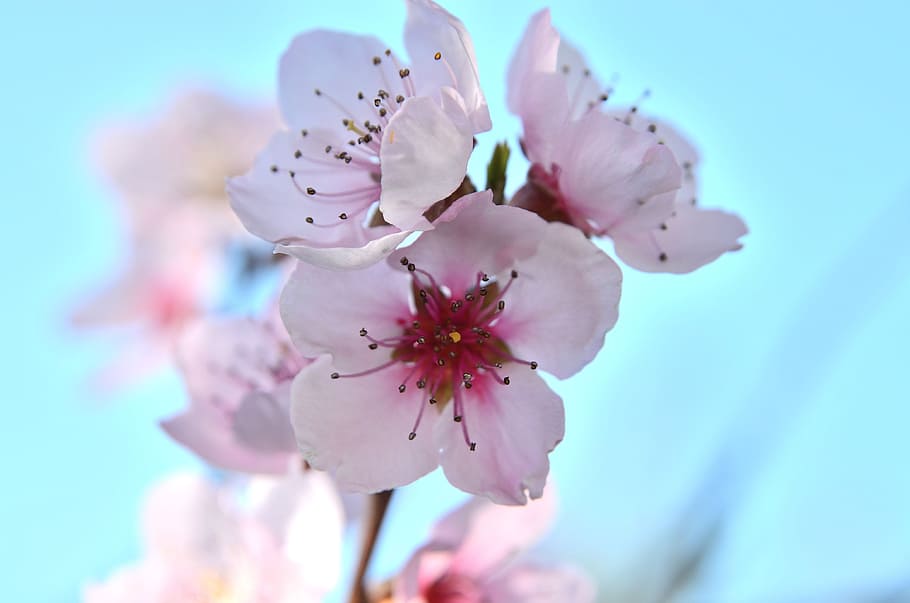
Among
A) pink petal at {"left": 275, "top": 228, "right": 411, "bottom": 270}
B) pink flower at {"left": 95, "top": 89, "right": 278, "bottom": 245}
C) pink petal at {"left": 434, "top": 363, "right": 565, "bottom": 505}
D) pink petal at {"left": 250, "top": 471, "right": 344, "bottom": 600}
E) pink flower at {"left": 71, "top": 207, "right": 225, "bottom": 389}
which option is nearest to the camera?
pink petal at {"left": 275, "top": 228, "right": 411, "bottom": 270}

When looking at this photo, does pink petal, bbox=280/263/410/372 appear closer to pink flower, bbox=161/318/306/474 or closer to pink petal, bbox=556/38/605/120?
pink flower, bbox=161/318/306/474

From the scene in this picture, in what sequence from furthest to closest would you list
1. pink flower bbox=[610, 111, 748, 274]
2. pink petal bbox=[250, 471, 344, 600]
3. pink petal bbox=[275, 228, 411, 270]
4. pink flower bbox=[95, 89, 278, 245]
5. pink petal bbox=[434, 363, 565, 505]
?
pink flower bbox=[95, 89, 278, 245], pink petal bbox=[250, 471, 344, 600], pink flower bbox=[610, 111, 748, 274], pink petal bbox=[434, 363, 565, 505], pink petal bbox=[275, 228, 411, 270]

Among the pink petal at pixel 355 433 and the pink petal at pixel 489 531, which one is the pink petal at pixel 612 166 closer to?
the pink petal at pixel 355 433

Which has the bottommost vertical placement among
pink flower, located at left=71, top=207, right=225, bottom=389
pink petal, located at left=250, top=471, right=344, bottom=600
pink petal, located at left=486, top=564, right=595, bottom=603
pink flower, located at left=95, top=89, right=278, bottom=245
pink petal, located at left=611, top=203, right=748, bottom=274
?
pink flower, located at left=71, top=207, right=225, bottom=389

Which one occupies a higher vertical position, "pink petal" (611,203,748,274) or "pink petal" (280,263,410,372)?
"pink petal" (611,203,748,274)

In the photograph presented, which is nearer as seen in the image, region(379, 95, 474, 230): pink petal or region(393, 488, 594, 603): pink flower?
region(379, 95, 474, 230): pink petal

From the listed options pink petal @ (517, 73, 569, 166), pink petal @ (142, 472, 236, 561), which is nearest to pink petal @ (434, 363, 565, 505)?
pink petal @ (517, 73, 569, 166)

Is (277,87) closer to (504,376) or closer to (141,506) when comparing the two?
(504,376)
